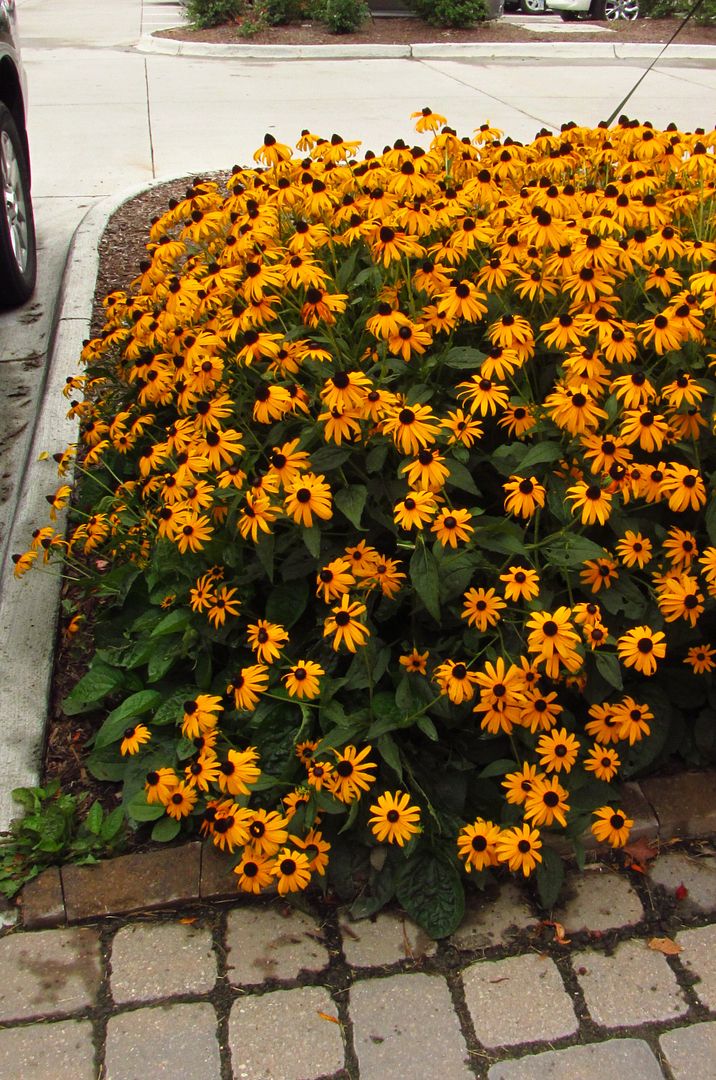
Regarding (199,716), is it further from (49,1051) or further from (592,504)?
(592,504)

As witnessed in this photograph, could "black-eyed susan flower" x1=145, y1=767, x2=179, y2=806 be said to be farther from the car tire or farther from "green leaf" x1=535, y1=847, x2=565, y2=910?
the car tire

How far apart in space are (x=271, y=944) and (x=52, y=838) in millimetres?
630

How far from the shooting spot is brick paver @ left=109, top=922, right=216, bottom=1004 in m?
2.45

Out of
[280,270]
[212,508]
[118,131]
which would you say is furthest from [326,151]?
[118,131]

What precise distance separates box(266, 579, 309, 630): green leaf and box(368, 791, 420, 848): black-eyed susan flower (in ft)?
1.88

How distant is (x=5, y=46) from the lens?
534cm

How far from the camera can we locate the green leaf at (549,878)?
102 inches

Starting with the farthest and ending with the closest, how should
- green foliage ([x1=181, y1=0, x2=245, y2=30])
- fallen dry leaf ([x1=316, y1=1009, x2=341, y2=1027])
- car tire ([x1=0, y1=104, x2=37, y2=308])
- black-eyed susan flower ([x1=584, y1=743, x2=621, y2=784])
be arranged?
green foliage ([x1=181, y1=0, x2=245, y2=30])
car tire ([x1=0, y1=104, x2=37, y2=308])
black-eyed susan flower ([x1=584, y1=743, x2=621, y2=784])
fallen dry leaf ([x1=316, y1=1009, x2=341, y2=1027])

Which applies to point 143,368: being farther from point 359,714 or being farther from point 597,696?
point 597,696

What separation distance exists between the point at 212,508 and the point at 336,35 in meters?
13.5

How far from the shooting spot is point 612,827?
2.52 meters

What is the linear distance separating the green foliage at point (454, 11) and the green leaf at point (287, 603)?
14.2m

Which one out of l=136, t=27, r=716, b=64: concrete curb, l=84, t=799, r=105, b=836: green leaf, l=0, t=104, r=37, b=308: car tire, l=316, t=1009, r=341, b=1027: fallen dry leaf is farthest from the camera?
l=136, t=27, r=716, b=64: concrete curb

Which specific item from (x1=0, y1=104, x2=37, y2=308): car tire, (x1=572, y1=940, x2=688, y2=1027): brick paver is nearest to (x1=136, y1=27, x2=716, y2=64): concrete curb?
(x1=0, y1=104, x2=37, y2=308): car tire
